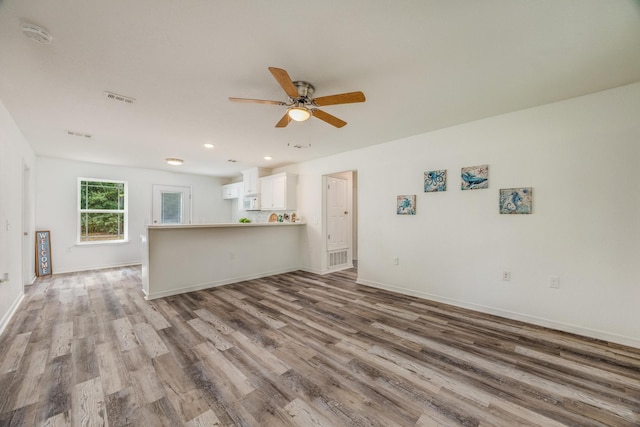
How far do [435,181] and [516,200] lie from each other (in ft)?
3.11

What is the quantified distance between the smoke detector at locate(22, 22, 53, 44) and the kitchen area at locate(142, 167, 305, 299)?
2.42 m

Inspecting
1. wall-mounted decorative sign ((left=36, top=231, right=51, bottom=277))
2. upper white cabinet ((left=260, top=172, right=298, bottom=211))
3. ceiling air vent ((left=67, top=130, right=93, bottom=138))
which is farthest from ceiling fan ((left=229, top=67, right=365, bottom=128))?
wall-mounted decorative sign ((left=36, top=231, right=51, bottom=277))

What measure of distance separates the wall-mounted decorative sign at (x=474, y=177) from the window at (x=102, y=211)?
7.20m

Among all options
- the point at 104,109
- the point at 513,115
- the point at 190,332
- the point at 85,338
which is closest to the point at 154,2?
the point at 104,109

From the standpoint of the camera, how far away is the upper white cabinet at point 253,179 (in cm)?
A: 621

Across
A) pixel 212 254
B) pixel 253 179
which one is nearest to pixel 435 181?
pixel 212 254

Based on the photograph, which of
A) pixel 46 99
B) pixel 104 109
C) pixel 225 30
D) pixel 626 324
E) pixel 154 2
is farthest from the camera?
pixel 104 109

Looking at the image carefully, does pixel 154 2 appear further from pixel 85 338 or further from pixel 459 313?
pixel 459 313

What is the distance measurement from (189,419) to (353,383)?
3.50 ft

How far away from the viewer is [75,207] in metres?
5.38

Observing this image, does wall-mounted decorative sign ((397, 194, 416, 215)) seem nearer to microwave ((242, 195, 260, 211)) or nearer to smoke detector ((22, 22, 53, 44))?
microwave ((242, 195, 260, 211))

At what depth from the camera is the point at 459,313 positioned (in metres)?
3.06

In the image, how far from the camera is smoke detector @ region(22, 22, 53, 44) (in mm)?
1545

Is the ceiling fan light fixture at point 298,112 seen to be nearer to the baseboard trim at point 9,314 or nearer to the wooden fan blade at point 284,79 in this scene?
the wooden fan blade at point 284,79
